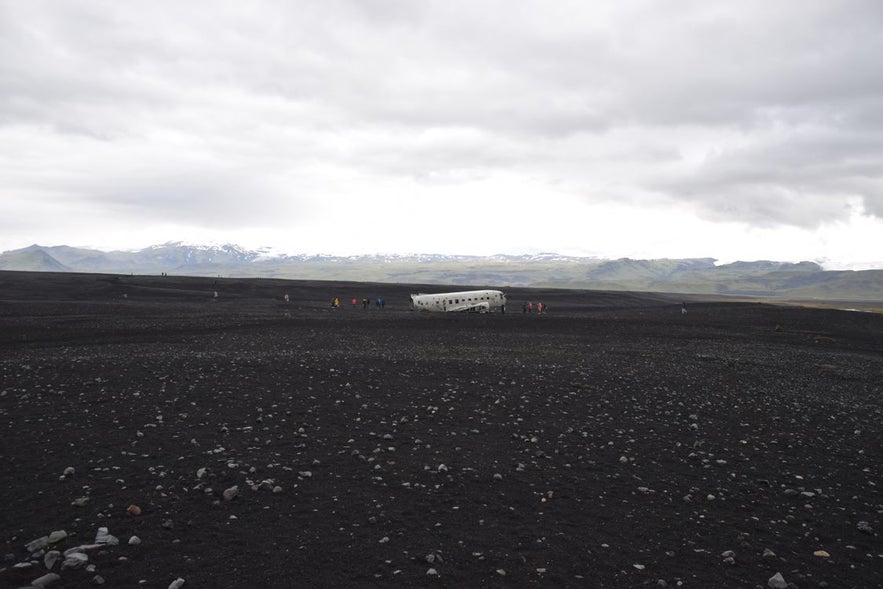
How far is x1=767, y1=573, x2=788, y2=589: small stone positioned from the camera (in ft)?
27.6

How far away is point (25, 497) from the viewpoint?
1052 cm

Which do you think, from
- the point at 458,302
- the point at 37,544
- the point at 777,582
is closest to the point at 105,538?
the point at 37,544

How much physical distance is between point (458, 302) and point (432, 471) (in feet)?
191

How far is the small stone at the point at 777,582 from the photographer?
8.40 meters

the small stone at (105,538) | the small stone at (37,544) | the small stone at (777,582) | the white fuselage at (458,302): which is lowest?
the small stone at (777,582)

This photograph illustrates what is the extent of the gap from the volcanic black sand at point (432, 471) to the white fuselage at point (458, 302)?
4058 centimetres

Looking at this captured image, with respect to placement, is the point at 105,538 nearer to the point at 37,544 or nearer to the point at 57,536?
the point at 57,536

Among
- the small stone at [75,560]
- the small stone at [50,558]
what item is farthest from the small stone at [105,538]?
the small stone at [50,558]

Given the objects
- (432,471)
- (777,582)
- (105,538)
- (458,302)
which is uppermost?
(458,302)

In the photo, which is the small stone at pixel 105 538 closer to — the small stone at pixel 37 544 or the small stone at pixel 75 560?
the small stone at pixel 75 560

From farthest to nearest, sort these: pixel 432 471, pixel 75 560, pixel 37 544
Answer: pixel 432 471 < pixel 37 544 < pixel 75 560

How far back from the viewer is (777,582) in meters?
8.45

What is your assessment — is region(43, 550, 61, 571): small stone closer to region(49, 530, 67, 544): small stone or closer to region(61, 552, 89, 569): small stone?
region(61, 552, 89, 569): small stone

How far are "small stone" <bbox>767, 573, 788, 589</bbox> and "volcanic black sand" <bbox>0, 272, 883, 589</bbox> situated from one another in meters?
0.04
